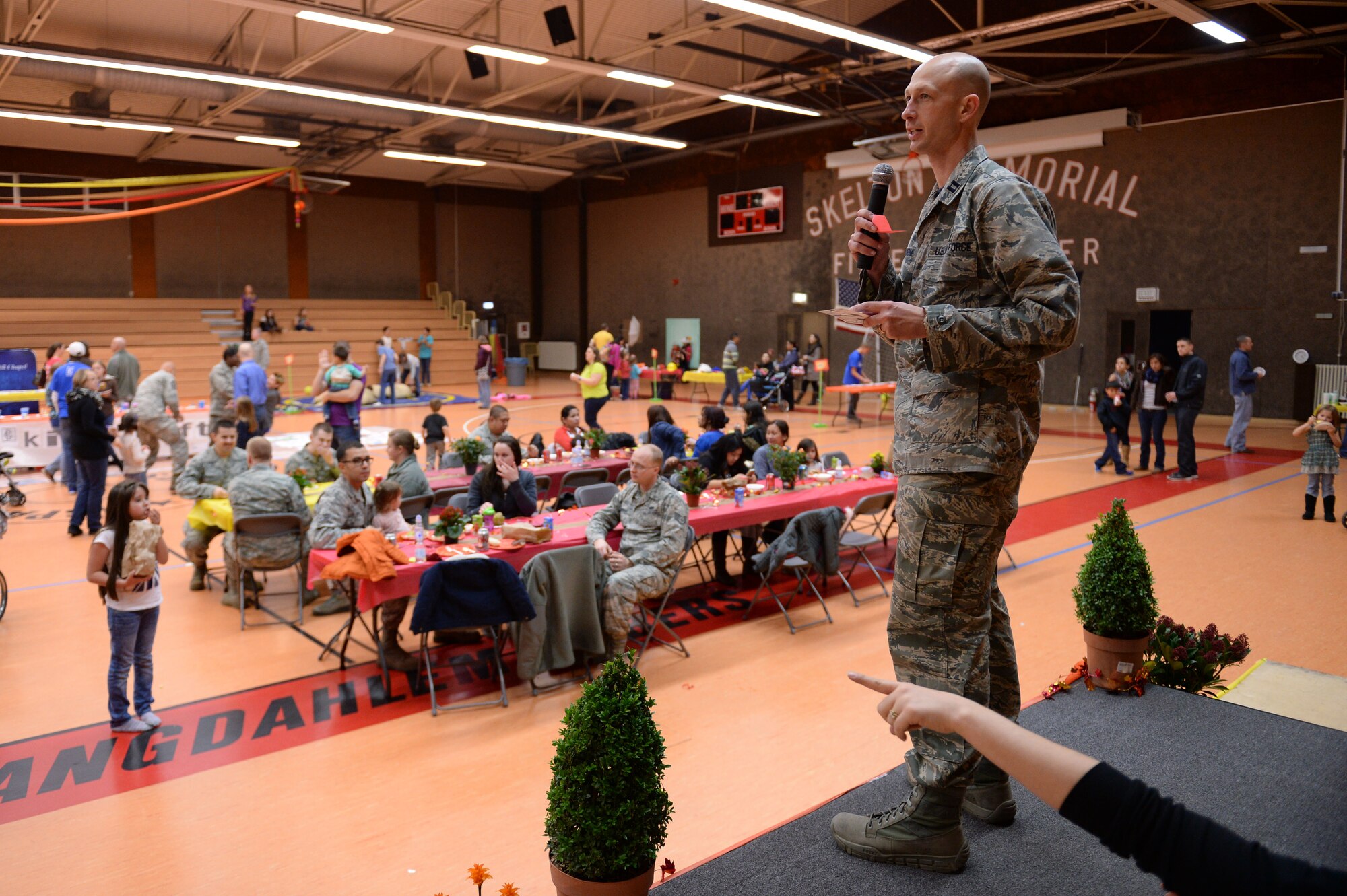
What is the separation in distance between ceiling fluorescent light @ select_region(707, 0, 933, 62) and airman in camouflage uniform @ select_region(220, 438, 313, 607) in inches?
284

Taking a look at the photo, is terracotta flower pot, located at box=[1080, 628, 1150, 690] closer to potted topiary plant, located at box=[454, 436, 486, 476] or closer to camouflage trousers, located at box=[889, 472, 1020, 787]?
camouflage trousers, located at box=[889, 472, 1020, 787]

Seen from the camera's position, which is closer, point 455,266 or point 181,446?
point 181,446

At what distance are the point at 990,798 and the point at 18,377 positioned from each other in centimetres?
2037

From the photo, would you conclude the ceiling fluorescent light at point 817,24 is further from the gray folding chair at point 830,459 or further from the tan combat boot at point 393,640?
the tan combat boot at point 393,640

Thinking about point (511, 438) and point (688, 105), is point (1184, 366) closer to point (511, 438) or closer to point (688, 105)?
point (511, 438)

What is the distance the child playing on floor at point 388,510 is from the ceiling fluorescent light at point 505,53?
28.1 feet

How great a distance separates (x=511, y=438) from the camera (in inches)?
314

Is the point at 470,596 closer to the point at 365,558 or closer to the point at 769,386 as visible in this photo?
the point at 365,558

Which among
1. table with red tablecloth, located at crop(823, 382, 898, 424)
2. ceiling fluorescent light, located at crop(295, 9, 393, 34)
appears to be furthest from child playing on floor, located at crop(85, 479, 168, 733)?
table with red tablecloth, located at crop(823, 382, 898, 424)

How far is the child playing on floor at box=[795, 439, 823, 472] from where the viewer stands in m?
8.85

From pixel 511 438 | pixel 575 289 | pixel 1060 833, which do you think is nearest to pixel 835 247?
pixel 575 289

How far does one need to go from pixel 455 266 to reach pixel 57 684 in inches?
1138

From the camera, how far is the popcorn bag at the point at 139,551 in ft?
16.5

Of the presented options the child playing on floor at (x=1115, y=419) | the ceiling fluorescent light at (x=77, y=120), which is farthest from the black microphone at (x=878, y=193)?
the ceiling fluorescent light at (x=77, y=120)
